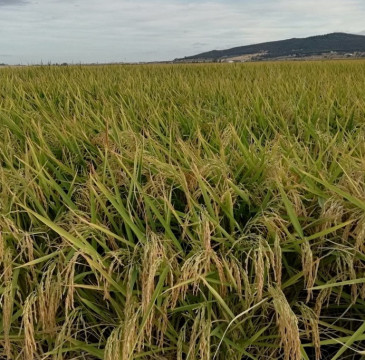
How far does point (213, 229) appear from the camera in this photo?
1156 mm

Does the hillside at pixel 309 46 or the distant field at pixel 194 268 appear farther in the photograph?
the hillside at pixel 309 46

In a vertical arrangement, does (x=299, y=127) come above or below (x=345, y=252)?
above

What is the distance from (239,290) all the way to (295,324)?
17 centimetres

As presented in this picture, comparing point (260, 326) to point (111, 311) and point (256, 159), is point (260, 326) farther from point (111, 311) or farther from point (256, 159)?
point (256, 159)

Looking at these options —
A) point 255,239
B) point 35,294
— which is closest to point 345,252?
point 255,239

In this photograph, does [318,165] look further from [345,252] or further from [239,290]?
[239,290]

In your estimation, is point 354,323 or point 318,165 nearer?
point 354,323

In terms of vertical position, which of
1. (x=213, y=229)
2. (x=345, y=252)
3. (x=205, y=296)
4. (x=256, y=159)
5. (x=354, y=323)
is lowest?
(x=354, y=323)

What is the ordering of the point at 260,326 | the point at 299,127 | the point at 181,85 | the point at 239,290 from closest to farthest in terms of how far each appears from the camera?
the point at 239,290
the point at 260,326
the point at 299,127
the point at 181,85

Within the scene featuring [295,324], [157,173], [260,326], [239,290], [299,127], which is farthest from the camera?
[299,127]

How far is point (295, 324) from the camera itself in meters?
1.01

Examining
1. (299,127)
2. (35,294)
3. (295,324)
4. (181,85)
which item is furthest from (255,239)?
(181,85)

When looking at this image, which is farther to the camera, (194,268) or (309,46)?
(309,46)

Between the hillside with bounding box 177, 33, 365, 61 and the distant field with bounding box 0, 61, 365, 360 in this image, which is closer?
the distant field with bounding box 0, 61, 365, 360
